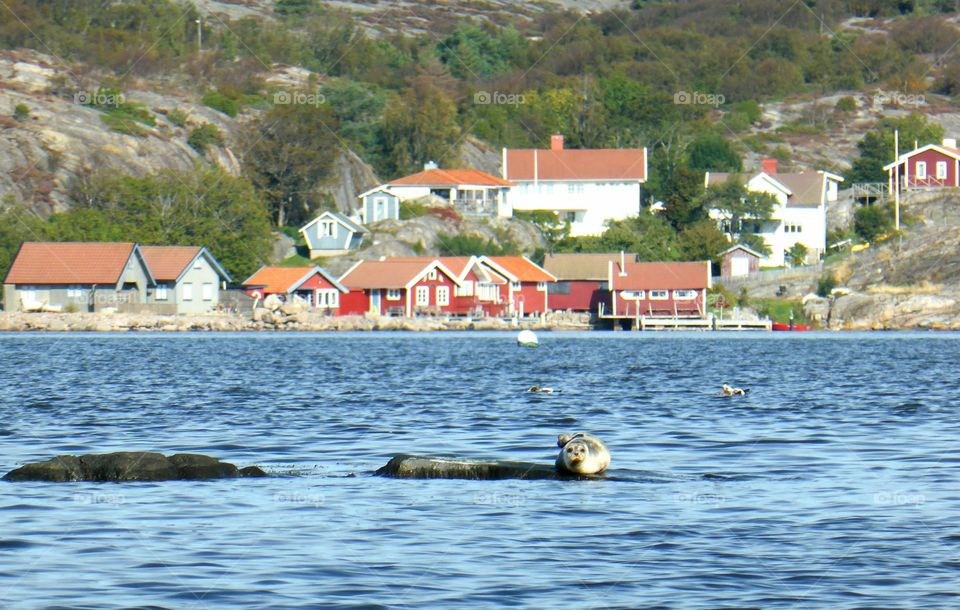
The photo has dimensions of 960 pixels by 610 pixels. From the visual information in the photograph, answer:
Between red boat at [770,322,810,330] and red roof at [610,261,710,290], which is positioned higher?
red roof at [610,261,710,290]

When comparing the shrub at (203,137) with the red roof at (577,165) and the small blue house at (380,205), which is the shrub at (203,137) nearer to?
the small blue house at (380,205)

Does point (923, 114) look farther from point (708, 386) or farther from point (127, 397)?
point (127, 397)

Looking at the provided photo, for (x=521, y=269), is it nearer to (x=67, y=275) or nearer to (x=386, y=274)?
(x=386, y=274)

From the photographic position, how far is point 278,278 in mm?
103375

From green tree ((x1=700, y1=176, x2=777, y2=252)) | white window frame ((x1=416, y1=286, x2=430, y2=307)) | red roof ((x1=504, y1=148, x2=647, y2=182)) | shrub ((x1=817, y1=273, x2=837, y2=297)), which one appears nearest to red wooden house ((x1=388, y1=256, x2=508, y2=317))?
white window frame ((x1=416, y1=286, x2=430, y2=307))

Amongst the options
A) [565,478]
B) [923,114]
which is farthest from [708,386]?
[923,114]

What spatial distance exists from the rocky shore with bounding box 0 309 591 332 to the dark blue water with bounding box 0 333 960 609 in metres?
52.9

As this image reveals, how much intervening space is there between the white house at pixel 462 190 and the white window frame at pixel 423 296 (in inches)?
597

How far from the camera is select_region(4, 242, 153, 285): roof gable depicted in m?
96.2

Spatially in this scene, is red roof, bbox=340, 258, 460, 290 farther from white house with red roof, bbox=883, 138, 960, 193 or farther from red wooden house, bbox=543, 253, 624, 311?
white house with red roof, bbox=883, 138, 960, 193

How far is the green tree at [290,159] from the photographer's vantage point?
117000 mm

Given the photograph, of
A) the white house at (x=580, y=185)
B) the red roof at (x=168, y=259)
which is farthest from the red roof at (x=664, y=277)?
the red roof at (x=168, y=259)

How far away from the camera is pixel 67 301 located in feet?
320

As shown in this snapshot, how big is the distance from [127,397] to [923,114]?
461ft
